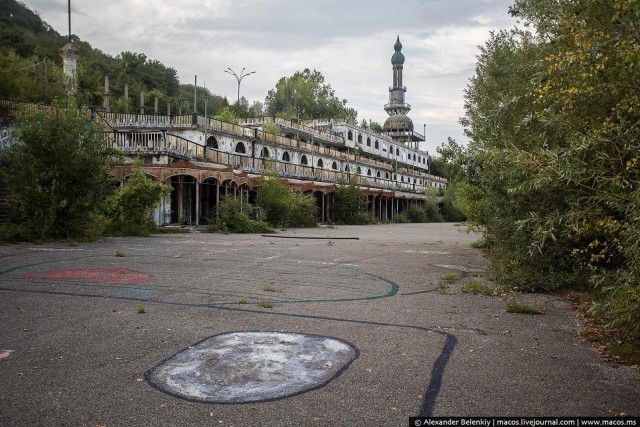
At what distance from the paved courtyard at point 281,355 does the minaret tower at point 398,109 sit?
10346 centimetres

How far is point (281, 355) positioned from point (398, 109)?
125 metres

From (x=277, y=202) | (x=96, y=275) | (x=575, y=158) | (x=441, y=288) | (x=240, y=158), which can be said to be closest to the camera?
(x=575, y=158)

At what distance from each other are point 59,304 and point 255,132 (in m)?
40.1

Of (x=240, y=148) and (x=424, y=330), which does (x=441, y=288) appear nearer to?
(x=424, y=330)

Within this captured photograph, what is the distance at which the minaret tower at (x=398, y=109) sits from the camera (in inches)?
4451

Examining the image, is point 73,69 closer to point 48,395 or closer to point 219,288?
point 219,288

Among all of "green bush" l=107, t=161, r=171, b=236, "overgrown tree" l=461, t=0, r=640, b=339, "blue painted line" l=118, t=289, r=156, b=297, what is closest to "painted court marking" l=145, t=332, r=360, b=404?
"overgrown tree" l=461, t=0, r=640, b=339

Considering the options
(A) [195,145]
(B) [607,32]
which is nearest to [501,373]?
(B) [607,32]

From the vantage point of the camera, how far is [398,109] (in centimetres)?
12531

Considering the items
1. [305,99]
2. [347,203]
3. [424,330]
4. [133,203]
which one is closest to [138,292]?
[424,330]

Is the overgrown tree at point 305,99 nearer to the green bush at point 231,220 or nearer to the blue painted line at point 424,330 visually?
the green bush at point 231,220

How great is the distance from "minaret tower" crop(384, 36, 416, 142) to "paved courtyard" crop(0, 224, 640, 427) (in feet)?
339

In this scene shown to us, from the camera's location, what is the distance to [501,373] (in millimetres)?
4473

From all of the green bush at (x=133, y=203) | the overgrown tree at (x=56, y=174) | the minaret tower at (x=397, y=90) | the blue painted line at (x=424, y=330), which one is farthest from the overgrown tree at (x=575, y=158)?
the minaret tower at (x=397, y=90)
